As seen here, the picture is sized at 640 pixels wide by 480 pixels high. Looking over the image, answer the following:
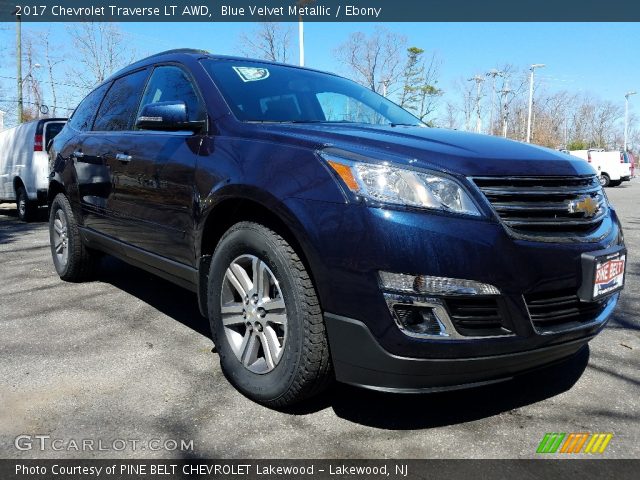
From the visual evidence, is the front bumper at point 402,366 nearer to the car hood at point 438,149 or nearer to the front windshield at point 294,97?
the car hood at point 438,149

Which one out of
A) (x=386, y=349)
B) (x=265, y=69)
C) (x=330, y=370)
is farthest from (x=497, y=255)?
(x=265, y=69)

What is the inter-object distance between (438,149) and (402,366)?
0.90 metres

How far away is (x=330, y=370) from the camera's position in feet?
7.47

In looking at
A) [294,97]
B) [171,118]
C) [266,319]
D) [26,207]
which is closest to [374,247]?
[266,319]

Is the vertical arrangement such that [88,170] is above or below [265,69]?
below

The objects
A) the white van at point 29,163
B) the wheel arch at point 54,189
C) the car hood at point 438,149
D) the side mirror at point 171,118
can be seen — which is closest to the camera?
the car hood at point 438,149

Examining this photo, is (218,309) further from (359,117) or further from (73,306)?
(73,306)

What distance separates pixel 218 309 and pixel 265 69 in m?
1.63

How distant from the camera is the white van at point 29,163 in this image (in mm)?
9000

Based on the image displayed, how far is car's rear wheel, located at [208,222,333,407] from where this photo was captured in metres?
2.22

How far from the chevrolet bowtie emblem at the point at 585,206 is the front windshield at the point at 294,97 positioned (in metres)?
1.33

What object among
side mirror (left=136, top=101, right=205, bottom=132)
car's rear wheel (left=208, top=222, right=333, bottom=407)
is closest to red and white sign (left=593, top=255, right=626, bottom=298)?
car's rear wheel (left=208, top=222, right=333, bottom=407)

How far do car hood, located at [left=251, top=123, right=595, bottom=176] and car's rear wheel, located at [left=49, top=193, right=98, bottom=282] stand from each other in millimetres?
2689

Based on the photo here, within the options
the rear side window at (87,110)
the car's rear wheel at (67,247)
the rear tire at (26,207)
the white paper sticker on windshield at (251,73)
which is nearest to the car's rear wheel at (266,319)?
the white paper sticker on windshield at (251,73)
